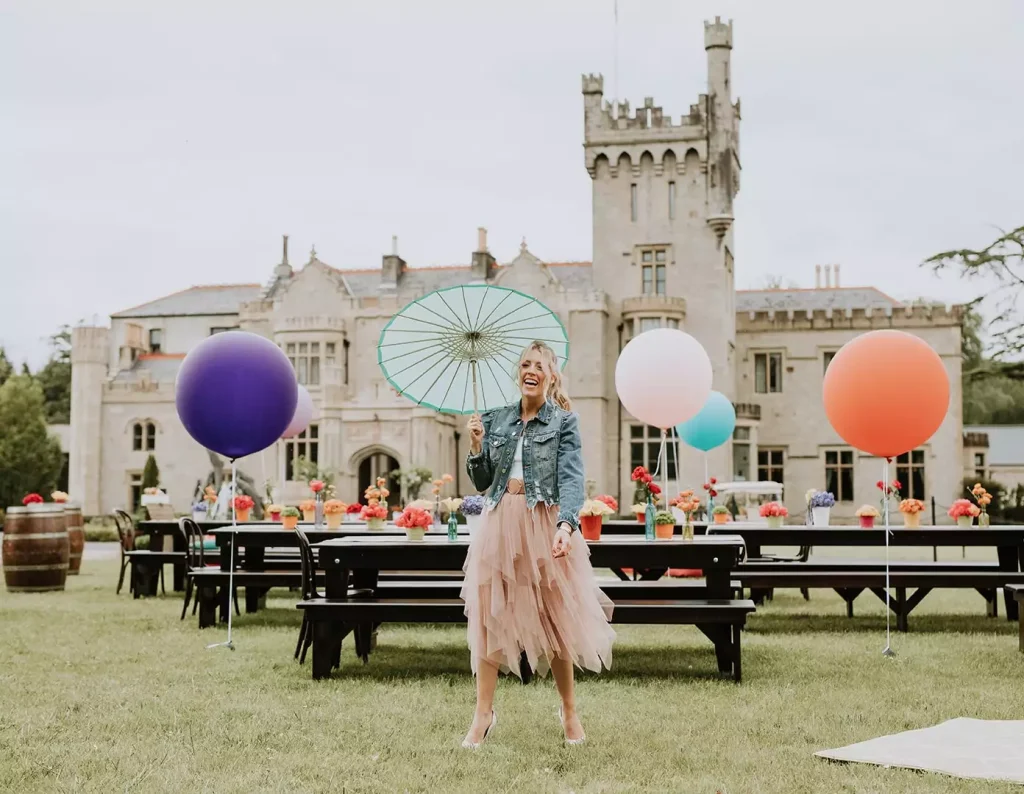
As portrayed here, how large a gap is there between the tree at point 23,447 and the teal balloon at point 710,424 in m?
32.9

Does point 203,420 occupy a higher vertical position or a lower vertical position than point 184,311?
lower

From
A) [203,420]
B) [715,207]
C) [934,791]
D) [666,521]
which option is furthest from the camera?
[715,207]

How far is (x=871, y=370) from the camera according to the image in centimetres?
894

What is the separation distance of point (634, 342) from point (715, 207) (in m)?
23.0

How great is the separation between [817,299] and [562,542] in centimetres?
3699

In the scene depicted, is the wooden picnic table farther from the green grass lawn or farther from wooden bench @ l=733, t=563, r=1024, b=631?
the green grass lawn

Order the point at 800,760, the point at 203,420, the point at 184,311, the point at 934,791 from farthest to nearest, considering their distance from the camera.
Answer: the point at 184,311, the point at 203,420, the point at 800,760, the point at 934,791

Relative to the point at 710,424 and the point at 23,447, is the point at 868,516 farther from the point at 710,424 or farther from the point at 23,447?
the point at 23,447

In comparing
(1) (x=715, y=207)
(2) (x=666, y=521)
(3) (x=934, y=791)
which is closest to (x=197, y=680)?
(2) (x=666, y=521)

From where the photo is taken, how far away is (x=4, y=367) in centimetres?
5900

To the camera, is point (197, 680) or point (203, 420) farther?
point (203, 420)

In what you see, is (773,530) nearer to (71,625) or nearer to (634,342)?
(634,342)

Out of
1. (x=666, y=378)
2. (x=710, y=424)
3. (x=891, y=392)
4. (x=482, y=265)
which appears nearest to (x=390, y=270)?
(x=482, y=265)

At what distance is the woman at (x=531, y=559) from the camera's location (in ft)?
17.5
